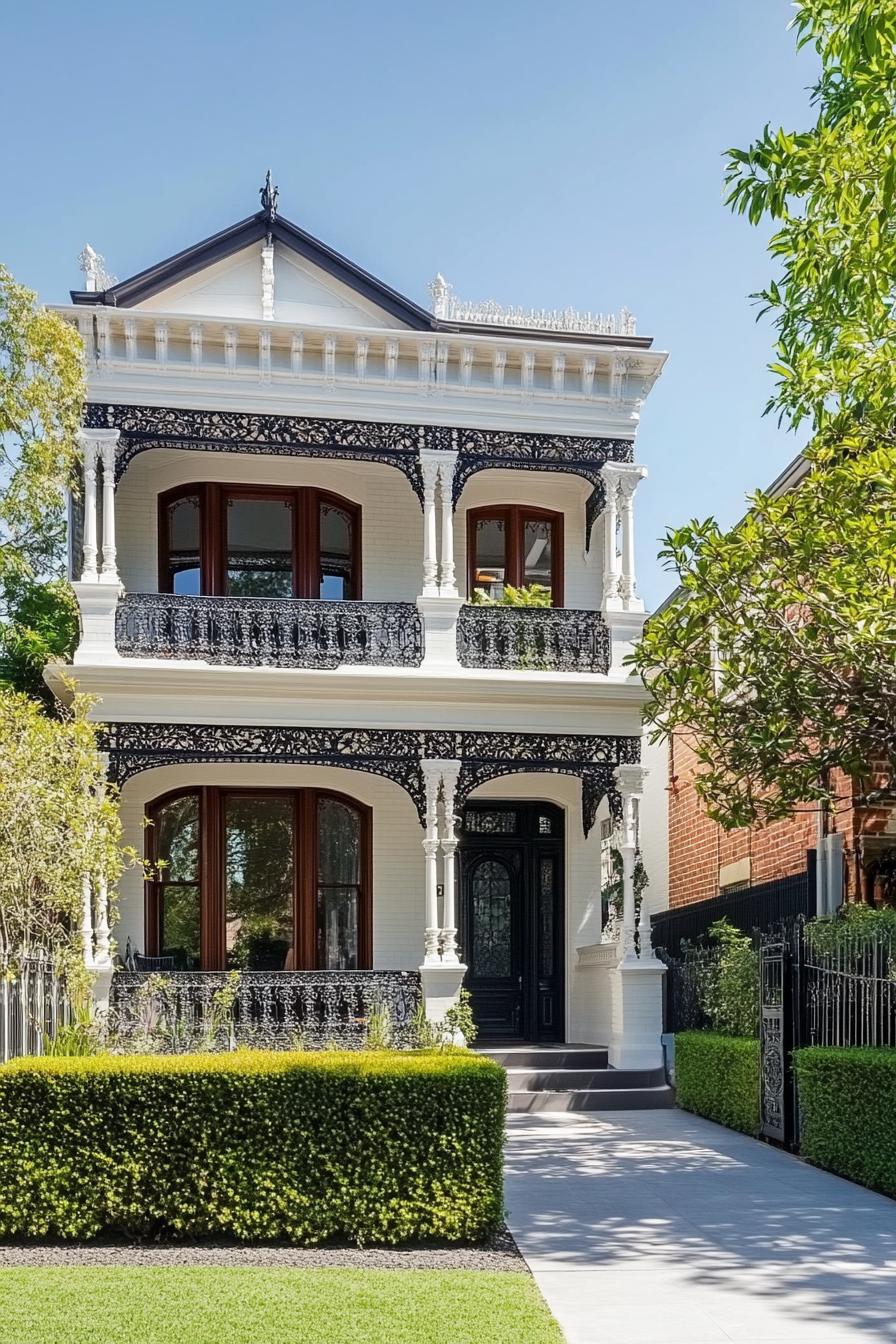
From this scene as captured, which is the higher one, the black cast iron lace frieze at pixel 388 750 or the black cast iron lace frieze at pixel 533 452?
the black cast iron lace frieze at pixel 533 452

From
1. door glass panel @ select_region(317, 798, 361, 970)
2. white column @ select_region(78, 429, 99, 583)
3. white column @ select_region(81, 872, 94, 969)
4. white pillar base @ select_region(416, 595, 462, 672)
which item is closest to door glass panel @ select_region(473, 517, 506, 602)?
white pillar base @ select_region(416, 595, 462, 672)

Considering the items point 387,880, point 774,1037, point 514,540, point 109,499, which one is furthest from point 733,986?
point 109,499

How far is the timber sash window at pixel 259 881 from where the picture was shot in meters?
18.1

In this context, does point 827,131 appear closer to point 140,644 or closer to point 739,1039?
point 739,1039

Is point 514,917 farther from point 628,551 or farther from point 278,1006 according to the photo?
point 628,551

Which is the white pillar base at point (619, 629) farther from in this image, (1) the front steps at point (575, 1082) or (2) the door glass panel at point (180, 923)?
(2) the door glass panel at point (180, 923)

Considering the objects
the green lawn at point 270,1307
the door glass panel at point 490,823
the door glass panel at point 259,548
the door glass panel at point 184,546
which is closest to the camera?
the green lawn at point 270,1307

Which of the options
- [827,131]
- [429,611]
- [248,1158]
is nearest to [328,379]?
[429,611]

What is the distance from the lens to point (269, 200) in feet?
59.6

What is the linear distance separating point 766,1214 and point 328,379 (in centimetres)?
1090

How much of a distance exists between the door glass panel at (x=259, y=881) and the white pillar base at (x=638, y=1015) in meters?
3.88

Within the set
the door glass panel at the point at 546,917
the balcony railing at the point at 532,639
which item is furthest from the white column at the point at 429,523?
the door glass panel at the point at 546,917

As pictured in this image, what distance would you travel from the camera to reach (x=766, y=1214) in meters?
10.1

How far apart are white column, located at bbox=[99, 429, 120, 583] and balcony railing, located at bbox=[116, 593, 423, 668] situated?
369mm
